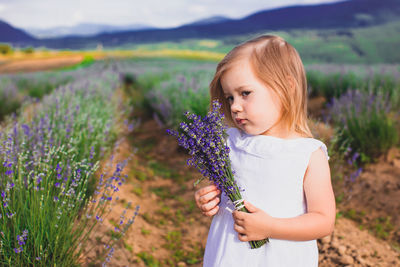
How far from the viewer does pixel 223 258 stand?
1386 millimetres

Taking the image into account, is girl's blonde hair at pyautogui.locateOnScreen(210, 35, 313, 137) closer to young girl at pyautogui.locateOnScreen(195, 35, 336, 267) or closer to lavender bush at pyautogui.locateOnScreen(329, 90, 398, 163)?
young girl at pyautogui.locateOnScreen(195, 35, 336, 267)

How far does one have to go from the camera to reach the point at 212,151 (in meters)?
1.31

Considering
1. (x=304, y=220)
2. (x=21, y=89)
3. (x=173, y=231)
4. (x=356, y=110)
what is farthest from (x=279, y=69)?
(x=21, y=89)

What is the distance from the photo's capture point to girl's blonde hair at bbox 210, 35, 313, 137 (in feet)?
4.51

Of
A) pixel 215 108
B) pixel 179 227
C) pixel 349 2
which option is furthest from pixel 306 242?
pixel 349 2

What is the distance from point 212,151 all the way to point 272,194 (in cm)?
29

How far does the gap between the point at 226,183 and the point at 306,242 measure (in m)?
0.40

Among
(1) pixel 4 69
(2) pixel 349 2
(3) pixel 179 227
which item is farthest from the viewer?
(2) pixel 349 2

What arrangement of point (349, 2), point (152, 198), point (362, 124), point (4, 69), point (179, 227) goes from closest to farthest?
point (179, 227) < point (152, 198) < point (362, 124) < point (4, 69) < point (349, 2)

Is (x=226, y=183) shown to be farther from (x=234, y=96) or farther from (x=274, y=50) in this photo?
(x=274, y=50)

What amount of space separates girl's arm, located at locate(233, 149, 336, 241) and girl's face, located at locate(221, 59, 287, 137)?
0.26m

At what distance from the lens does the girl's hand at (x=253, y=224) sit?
1.28 metres

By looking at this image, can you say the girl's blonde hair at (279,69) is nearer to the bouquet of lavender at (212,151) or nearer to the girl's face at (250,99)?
the girl's face at (250,99)

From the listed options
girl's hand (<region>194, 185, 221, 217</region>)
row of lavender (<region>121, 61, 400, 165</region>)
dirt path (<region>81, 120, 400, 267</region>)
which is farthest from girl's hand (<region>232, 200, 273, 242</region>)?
row of lavender (<region>121, 61, 400, 165</region>)
